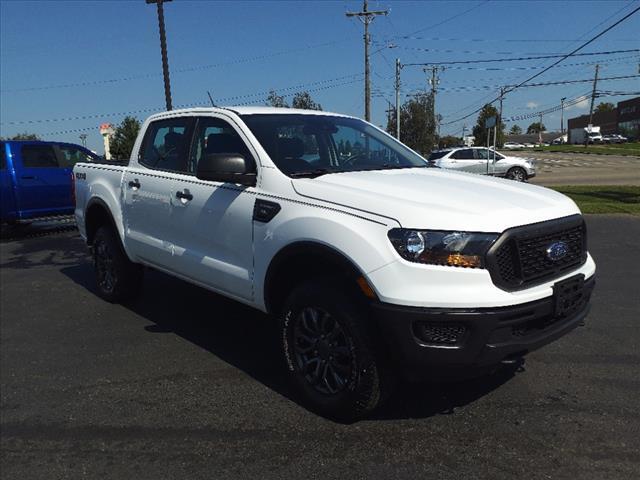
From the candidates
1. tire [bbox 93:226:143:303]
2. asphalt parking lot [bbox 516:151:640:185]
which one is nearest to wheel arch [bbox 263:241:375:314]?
tire [bbox 93:226:143:303]

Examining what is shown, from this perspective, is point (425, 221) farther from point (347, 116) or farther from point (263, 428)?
point (347, 116)

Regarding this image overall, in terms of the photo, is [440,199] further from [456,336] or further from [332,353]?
[332,353]

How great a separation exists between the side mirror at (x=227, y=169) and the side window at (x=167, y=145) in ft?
3.17

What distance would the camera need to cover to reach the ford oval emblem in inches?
120

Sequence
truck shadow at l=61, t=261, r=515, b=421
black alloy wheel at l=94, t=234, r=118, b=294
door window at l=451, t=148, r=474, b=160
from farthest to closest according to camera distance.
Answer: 1. door window at l=451, t=148, r=474, b=160
2. black alloy wheel at l=94, t=234, r=118, b=294
3. truck shadow at l=61, t=261, r=515, b=421

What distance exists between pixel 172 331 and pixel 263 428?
204 cm

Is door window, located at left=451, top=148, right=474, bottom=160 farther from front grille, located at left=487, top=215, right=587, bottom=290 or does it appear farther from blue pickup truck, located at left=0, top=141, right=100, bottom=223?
front grille, located at left=487, top=215, right=587, bottom=290

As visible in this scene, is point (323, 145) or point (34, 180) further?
point (34, 180)

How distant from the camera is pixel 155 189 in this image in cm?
475

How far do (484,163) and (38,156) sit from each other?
1872cm

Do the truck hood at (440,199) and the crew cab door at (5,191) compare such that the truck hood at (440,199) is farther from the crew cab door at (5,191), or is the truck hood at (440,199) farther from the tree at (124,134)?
the tree at (124,134)

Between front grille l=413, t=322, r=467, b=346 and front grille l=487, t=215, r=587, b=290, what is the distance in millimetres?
324

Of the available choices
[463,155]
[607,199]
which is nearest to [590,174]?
[463,155]

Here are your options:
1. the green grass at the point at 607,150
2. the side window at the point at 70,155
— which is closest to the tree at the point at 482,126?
the green grass at the point at 607,150
